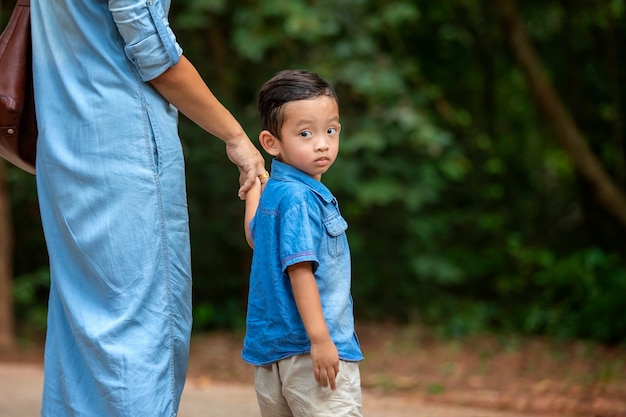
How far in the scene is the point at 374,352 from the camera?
23.0 ft

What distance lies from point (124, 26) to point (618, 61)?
776 cm

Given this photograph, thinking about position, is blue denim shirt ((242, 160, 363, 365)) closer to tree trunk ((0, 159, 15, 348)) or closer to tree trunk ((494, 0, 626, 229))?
tree trunk ((0, 159, 15, 348))

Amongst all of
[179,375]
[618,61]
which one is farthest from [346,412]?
[618,61]

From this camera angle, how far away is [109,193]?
2371mm

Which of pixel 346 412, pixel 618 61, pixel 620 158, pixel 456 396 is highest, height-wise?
pixel 618 61

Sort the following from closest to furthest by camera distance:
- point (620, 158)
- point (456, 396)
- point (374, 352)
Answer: point (456, 396) → point (374, 352) → point (620, 158)

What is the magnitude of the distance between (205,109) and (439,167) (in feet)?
16.4

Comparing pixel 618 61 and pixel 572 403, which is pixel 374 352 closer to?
pixel 572 403

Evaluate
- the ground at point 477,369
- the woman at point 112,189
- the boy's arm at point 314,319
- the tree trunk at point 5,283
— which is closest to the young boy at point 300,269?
the boy's arm at point 314,319

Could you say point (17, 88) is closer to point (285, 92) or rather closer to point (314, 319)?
point (285, 92)

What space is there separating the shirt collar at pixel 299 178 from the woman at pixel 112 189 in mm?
275

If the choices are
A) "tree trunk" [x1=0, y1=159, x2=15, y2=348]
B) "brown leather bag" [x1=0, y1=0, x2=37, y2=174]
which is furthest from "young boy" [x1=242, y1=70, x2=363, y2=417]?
"tree trunk" [x1=0, y1=159, x2=15, y2=348]

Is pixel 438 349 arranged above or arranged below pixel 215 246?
below

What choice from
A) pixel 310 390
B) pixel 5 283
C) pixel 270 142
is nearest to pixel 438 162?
pixel 5 283
